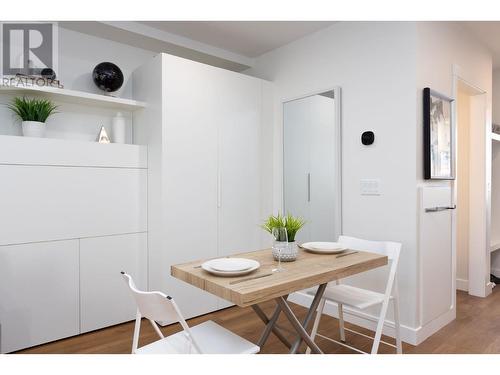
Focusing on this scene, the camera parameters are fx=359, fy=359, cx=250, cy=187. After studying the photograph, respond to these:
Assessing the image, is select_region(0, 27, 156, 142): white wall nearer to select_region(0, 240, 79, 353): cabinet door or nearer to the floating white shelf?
the floating white shelf

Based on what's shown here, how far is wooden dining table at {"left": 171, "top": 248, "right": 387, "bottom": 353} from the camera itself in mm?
1520

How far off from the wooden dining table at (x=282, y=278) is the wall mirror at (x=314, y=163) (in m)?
0.96

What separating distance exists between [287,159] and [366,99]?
974mm

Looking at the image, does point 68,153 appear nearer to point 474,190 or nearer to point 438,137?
point 438,137

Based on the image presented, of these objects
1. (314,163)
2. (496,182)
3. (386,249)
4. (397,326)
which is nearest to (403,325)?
(397,326)

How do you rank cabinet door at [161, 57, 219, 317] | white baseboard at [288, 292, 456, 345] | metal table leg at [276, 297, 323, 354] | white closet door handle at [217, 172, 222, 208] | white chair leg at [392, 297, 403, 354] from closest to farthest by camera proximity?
1. metal table leg at [276, 297, 323, 354]
2. white chair leg at [392, 297, 403, 354]
3. white baseboard at [288, 292, 456, 345]
4. cabinet door at [161, 57, 219, 317]
5. white closet door handle at [217, 172, 222, 208]

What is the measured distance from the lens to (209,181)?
324cm

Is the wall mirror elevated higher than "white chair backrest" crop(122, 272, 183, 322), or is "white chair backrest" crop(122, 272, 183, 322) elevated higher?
the wall mirror

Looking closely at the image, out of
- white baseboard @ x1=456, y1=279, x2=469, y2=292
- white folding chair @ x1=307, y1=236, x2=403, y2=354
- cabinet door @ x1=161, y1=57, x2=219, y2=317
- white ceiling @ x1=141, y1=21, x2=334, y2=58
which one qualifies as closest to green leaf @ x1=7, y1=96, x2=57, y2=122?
cabinet door @ x1=161, y1=57, x2=219, y2=317

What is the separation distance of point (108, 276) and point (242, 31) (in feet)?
8.05

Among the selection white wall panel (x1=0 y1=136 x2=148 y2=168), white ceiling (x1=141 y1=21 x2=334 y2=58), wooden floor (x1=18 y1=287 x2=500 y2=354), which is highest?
white ceiling (x1=141 y1=21 x2=334 y2=58)

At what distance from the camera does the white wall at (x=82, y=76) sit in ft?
9.87

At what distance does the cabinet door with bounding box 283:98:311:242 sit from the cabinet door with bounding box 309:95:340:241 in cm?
6
